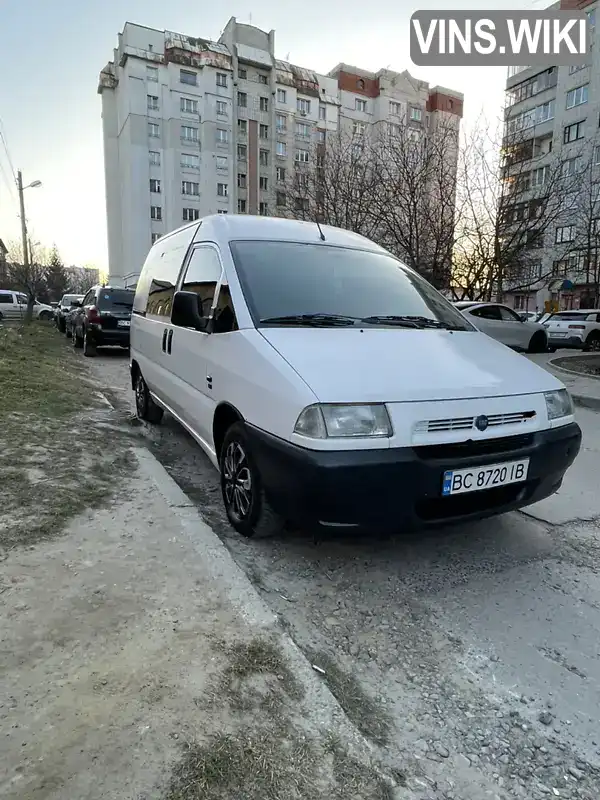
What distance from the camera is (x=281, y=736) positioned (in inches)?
64.1

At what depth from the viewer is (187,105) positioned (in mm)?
47969

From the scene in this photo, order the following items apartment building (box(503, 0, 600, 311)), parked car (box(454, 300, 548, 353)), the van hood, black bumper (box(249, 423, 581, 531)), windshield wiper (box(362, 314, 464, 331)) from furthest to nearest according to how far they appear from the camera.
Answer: apartment building (box(503, 0, 600, 311)), parked car (box(454, 300, 548, 353)), windshield wiper (box(362, 314, 464, 331)), the van hood, black bumper (box(249, 423, 581, 531))

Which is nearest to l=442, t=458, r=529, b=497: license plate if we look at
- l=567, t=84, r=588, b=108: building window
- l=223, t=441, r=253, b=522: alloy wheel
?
l=223, t=441, r=253, b=522: alloy wheel

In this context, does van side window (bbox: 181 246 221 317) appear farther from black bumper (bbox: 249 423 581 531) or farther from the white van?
black bumper (bbox: 249 423 581 531)

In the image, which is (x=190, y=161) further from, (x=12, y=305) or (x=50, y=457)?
(x=50, y=457)

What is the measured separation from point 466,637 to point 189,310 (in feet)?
8.27

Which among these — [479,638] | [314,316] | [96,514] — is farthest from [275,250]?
[479,638]

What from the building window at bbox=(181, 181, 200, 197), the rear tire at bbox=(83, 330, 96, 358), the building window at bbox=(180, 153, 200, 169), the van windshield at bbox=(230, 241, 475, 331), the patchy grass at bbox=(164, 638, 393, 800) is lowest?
the patchy grass at bbox=(164, 638, 393, 800)

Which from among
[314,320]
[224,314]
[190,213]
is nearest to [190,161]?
[190,213]

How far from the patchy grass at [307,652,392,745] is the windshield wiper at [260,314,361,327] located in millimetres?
1827

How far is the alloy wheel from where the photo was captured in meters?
3.04

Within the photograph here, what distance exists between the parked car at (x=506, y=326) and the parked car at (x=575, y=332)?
1946mm

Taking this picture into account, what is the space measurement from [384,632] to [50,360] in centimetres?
913

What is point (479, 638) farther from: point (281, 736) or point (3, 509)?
point (3, 509)
